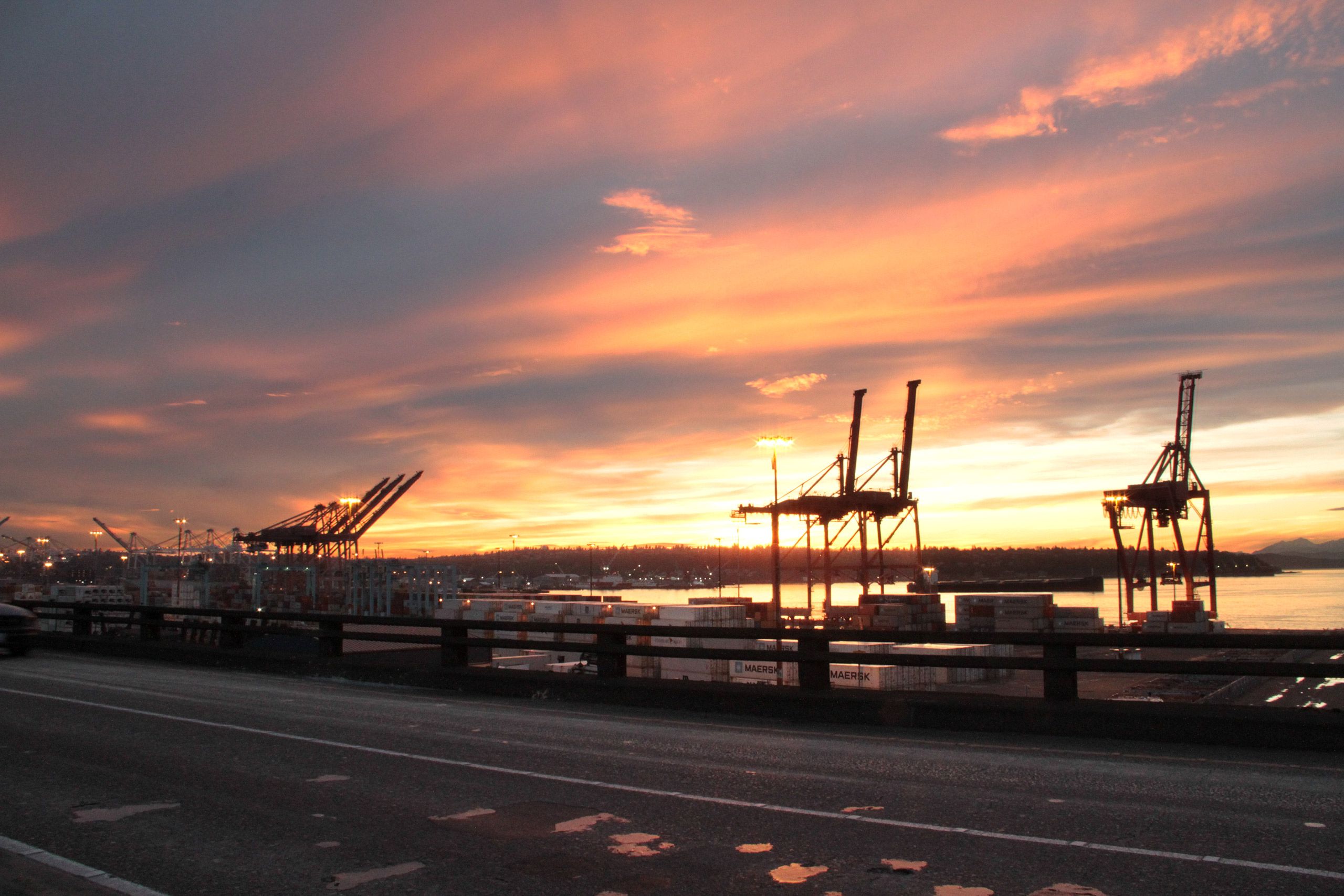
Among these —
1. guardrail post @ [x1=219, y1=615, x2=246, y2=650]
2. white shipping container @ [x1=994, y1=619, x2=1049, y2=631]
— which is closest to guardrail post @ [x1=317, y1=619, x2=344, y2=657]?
guardrail post @ [x1=219, y1=615, x2=246, y2=650]

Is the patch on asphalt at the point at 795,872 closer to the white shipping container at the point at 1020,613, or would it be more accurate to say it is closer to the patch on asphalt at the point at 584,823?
the patch on asphalt at the point at 584,823

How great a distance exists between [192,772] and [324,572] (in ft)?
318

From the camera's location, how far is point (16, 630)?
66.3ft

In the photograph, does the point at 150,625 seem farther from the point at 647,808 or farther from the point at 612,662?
the point at 647,808

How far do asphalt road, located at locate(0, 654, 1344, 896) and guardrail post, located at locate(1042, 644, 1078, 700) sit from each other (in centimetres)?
75

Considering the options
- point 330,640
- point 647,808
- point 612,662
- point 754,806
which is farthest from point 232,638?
point 754,806

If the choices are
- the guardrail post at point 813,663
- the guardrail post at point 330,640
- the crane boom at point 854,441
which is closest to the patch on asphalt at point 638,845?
the guardrail post at point 813,663

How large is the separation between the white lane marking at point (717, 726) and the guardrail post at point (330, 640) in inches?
25.3

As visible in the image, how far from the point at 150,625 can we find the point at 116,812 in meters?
15.5

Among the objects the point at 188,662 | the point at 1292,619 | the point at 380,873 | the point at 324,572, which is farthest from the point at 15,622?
the point at 1292,619

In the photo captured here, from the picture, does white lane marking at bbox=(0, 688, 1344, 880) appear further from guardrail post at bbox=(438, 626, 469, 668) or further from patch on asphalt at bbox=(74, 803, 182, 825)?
guardrail post at bbox=(438, 626, 469, 668)

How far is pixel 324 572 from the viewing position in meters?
99.6

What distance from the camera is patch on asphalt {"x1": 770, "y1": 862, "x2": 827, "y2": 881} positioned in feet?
17.4

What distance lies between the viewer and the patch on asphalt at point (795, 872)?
17.4 feet
